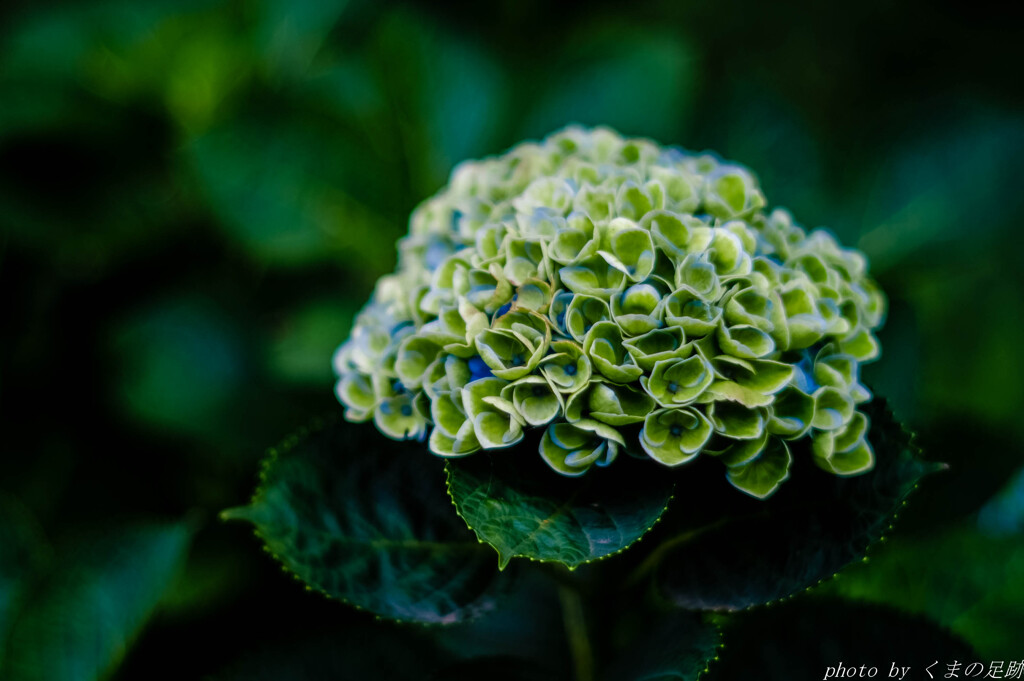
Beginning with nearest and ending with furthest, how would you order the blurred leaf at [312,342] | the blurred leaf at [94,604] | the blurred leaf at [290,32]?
the blurred leaf at [94,604] < the blurred leaf at [312,342] < the blurred leaf at [290,32]

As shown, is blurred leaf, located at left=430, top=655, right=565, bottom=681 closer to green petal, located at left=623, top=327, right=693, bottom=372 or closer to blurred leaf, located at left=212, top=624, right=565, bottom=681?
blurred leaf, located at left=212, top=624, right=565, bottom=681

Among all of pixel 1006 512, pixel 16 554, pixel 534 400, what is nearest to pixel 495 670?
pixel 534 400

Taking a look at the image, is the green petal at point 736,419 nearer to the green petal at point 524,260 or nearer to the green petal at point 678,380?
the green petal at point 678,380

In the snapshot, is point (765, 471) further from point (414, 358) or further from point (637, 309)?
point (414, 358)

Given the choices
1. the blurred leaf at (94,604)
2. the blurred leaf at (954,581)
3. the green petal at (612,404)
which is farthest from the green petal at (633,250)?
the blurred leaf at (94,604)

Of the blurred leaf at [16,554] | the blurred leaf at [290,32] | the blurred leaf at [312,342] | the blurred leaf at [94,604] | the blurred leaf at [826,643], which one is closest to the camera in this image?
the blurred leaf at [826,643]

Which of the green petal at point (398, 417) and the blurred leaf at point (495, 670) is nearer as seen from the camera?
the green petal at point (398, 417)

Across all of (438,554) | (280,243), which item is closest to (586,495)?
(438,554)
